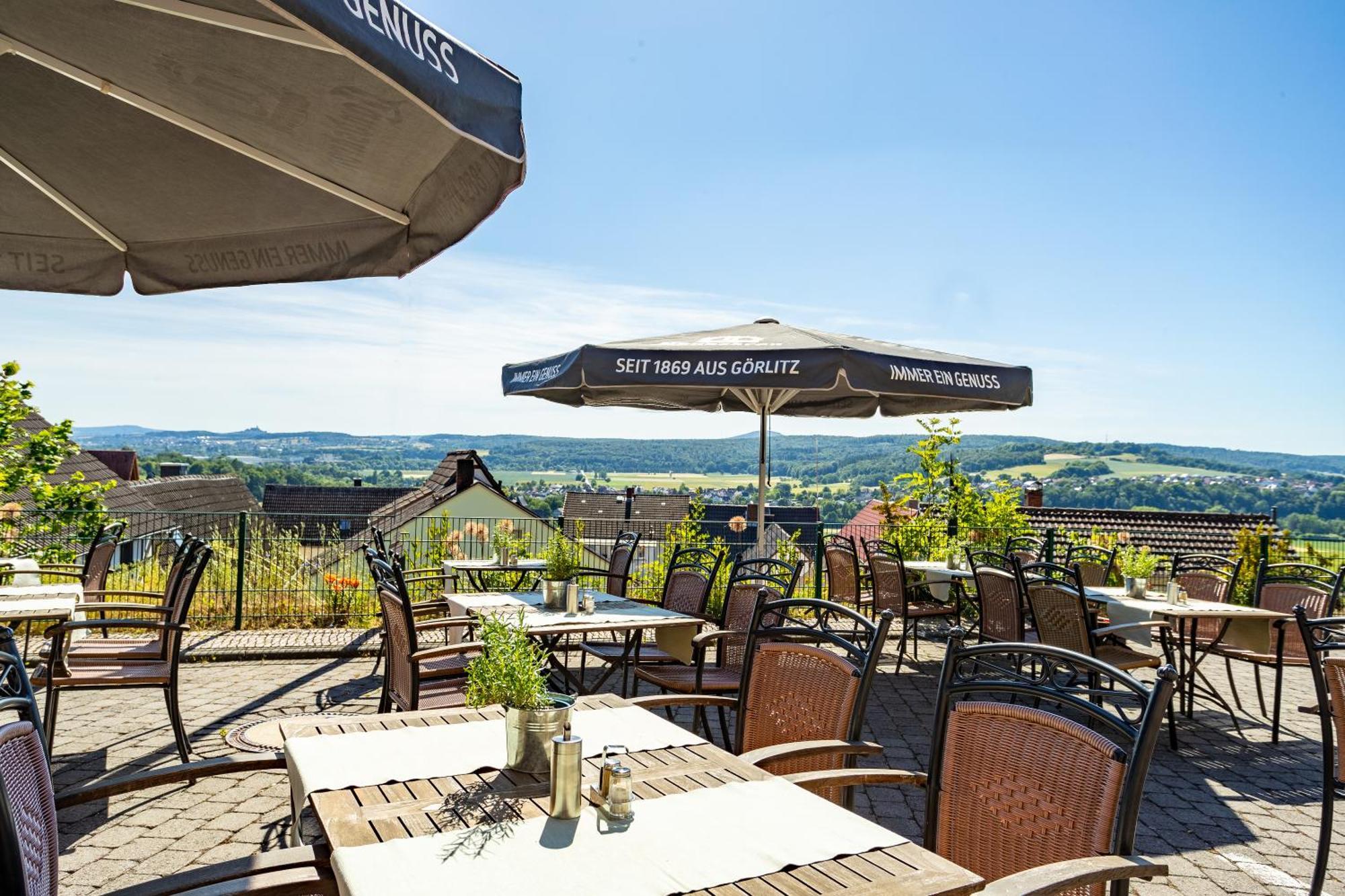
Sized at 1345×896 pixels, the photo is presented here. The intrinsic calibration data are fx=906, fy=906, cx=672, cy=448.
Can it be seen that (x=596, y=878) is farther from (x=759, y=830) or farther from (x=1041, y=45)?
(x=1041, y=45)

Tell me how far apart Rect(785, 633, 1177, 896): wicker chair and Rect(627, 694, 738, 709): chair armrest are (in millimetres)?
692

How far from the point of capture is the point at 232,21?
217 cm

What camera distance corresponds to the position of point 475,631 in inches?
213

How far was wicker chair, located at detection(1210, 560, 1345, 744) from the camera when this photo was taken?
5961mm

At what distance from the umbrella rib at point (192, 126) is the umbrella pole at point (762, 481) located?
18.0 ft

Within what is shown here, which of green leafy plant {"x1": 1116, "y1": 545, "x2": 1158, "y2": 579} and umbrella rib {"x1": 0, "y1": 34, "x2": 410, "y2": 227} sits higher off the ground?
umbrella rib {"x1": 0, "y1": 34, "x2": 410, "y2": 227}

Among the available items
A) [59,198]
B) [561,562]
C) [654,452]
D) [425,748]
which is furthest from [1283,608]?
[654,452]

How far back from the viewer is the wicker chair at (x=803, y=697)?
8.55ft

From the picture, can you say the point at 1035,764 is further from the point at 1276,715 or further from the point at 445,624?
the point at 1276,715

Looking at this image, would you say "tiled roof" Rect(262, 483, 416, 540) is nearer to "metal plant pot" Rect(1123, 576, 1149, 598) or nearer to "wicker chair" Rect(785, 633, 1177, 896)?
"metal plant pot" Rect(1123, 576, 1149, 598)

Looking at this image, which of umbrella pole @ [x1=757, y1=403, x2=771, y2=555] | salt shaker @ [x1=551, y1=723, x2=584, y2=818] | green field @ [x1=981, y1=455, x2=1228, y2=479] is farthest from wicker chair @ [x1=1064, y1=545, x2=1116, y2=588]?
green field @ [x1=981, y1=455, x2=1228, y2=479]

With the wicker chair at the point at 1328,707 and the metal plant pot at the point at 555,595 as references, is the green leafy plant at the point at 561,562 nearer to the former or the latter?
the metal plant pot at the point at 555,595

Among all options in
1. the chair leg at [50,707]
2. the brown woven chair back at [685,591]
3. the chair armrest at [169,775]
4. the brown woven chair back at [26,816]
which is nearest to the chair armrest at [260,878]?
the brown woven chair back at [26,816]

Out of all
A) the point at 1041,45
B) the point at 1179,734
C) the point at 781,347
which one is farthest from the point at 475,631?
the point at 1041,45
